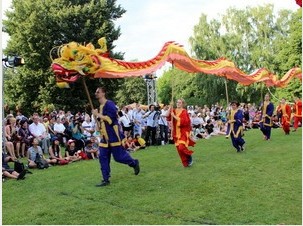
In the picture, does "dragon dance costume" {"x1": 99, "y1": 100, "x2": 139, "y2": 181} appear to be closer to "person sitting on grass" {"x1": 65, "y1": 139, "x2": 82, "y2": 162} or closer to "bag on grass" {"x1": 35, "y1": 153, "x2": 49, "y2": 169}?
"bag on grass" {"x1": 35, "y1": 153, "x2": 49, "y2": 169}

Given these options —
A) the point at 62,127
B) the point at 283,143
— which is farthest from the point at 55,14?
the point at 283,143

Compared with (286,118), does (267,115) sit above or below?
above

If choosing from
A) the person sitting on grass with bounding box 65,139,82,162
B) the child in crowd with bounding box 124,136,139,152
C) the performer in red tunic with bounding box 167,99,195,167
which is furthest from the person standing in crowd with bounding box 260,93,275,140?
the person sitting on grass with bounding box 65,139,82,162

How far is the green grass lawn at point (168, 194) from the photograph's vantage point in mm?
5973

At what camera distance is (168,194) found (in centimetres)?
721

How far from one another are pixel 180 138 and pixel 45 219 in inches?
174

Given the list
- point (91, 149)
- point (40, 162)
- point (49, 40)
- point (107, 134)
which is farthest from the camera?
point (49, 40)

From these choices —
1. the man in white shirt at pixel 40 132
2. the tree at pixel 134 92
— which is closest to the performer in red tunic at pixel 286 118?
the man in white shirt at pixel 40 132

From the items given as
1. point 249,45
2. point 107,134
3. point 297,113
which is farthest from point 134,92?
point 107,134

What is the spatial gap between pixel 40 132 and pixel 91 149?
1602mm

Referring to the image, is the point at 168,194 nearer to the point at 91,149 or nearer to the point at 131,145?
the point at 91,149

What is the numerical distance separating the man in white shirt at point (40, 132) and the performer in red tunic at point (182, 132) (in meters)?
4.60

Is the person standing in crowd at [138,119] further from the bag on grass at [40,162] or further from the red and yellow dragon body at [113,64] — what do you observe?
the bag on grass at [40,162]

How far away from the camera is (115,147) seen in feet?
26.7
